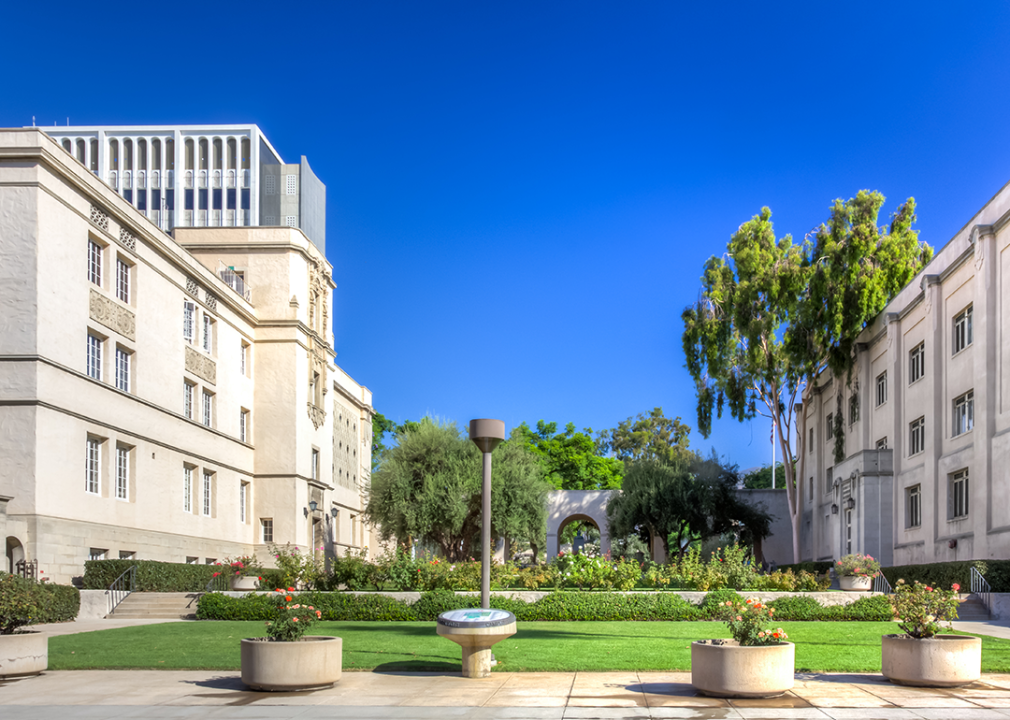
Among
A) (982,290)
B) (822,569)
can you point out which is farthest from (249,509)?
(982,290)

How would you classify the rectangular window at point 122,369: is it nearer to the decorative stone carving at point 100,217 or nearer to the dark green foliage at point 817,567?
the decorative stone carving at point 100,217

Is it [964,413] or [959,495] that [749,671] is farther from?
[964,413]

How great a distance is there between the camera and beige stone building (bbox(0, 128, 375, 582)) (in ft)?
84.6

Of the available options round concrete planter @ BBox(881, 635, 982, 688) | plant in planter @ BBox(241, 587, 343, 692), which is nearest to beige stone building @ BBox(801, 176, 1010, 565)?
round concrete planter @ BBox(881, 635, 982, 688)

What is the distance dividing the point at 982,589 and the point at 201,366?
94.1ft

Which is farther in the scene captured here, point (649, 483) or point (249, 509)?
point (649, 483)

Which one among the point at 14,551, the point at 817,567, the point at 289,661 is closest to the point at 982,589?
the point at 817,567

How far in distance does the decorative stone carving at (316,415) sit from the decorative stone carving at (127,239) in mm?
15927

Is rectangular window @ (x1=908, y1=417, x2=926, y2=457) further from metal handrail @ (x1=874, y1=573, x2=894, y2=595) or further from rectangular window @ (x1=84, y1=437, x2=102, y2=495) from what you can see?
rectangular window @ (x1=84, y1=437, x2=102, y2=495)

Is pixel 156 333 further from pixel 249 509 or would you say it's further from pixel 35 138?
pixel 249 509

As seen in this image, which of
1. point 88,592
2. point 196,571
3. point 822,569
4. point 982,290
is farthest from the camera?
Answer: point 822,569

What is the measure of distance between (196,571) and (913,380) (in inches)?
1034

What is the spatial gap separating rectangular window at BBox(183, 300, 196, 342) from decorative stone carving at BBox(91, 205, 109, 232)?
7.13 m

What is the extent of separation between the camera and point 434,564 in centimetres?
2559
